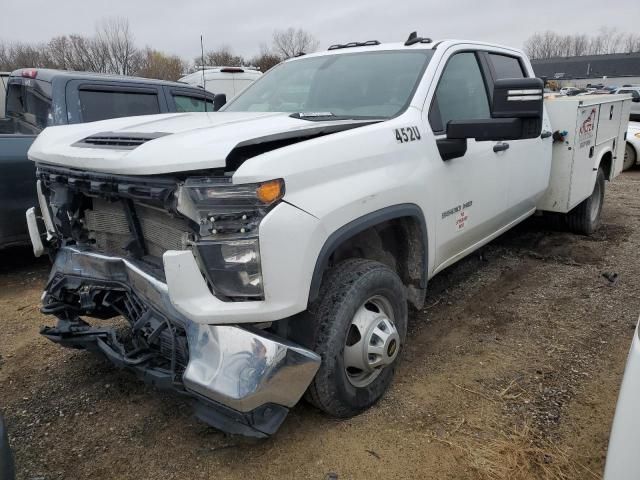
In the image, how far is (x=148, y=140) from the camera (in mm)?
2279

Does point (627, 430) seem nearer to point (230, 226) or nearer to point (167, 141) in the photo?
point (230, 226)

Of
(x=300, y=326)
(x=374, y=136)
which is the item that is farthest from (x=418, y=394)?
(x=374, y=136)

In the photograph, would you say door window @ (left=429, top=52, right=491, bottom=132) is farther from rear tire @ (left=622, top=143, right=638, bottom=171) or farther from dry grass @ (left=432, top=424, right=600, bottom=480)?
rear tire @ (left=622, top=143, right=638, bottom=171)

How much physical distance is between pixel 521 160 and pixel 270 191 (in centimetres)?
283

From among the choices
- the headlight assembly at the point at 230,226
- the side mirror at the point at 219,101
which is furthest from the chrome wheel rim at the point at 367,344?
the side mirror at the point at 219,101

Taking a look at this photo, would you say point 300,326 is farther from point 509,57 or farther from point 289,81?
point 509,57

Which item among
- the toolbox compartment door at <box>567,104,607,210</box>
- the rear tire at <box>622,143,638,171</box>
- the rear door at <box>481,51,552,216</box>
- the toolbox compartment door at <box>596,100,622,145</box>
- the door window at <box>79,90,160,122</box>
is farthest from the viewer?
the rear tire at <box>622,143,638,171</box>

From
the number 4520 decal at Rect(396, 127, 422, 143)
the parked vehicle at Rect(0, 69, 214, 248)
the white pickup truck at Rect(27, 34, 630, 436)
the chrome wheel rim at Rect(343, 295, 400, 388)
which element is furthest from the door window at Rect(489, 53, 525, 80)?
the parked vehicle at Rect(0, 69, 214, 248)

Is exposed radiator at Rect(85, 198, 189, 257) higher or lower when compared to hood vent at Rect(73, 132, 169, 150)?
lower

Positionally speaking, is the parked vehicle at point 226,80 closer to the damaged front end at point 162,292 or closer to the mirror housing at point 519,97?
the damaged front end at point 162,292

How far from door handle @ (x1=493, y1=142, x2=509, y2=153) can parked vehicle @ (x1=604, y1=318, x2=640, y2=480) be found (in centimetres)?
237

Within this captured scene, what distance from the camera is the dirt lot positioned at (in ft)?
7.70

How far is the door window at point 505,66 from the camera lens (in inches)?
157

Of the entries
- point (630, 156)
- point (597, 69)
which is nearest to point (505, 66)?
point (630, 156)
